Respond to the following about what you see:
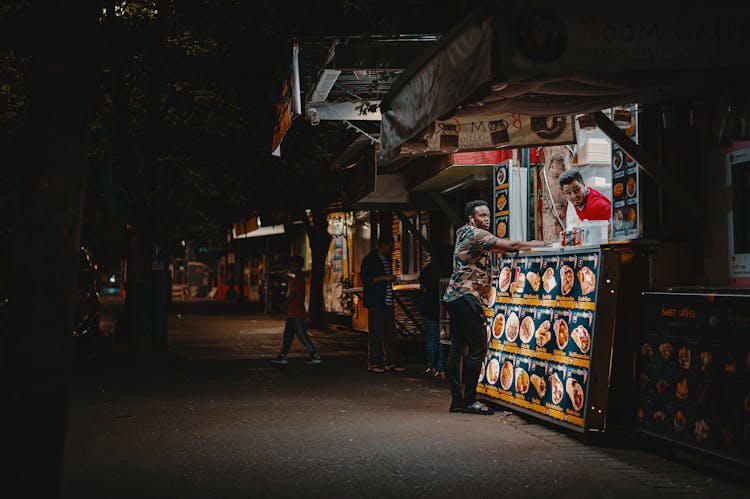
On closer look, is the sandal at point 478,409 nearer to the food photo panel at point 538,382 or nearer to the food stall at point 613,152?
the food stall at point 613,152

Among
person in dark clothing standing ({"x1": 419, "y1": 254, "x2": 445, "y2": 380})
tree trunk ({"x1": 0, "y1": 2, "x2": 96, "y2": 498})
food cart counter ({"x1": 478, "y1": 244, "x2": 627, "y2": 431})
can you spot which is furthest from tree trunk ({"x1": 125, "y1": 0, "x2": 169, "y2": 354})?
tree trunk ({"x1": 0, "y1": 2, "x2": 96, "y2": 498})

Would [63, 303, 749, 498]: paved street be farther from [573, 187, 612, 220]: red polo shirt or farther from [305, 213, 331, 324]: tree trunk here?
[305, 213, 331, 324]: tree trunk

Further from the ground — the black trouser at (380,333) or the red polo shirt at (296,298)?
the red polo shirt at (296,298)

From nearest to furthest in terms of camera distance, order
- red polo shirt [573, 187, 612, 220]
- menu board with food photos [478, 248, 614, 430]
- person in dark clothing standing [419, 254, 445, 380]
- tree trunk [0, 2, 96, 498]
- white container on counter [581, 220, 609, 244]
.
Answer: tree trunk [0, 2, 96, 498]
menu board with food photos [478, 248, 614, 430]
white container on counter [581, 220, 609, 244]
red polo shirt [573, 187, 612, 220]
person in dark clothing standing [419, 254, 445, 380]

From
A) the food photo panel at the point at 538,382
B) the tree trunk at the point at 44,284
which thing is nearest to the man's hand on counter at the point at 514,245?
the food photo panel at the point at 538,382

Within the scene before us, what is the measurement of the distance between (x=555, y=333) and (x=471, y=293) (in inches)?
41.8

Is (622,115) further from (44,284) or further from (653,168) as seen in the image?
(44,284)

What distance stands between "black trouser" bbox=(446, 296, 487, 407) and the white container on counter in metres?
1.32

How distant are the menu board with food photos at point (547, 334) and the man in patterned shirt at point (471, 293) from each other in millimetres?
352

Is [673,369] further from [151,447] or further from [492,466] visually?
[151,447]

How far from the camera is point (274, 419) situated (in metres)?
9.17

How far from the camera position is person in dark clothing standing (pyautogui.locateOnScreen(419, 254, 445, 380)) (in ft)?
43.2

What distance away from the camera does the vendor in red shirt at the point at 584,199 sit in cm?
888

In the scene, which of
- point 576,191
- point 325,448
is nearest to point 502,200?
point 576,191
